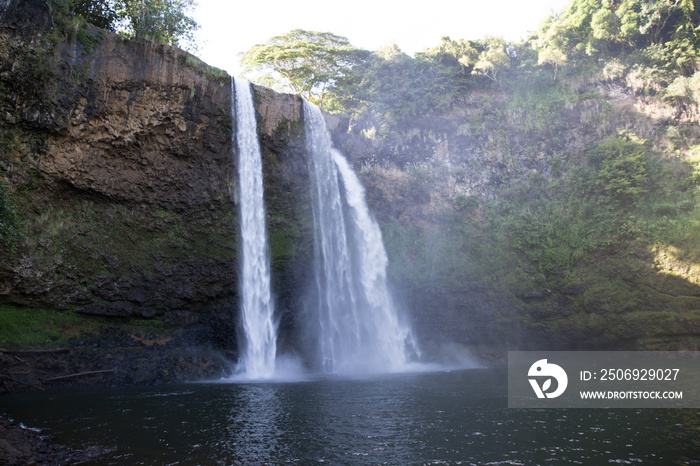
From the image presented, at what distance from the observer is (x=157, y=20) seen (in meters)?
18.2

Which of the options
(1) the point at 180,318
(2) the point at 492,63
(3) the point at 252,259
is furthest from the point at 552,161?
(1) the point at 180,318

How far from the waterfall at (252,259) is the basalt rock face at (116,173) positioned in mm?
505

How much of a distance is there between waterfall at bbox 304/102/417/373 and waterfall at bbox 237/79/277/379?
8.27 ft

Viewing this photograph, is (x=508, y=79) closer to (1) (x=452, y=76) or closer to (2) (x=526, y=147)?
(1) (x=452, y=76)

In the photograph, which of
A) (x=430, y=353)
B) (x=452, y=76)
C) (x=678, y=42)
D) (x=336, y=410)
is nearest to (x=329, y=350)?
(x=430, y=353)

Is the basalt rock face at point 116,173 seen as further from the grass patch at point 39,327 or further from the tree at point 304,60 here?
the tree at point 304,60

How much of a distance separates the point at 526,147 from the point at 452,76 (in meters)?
7.25

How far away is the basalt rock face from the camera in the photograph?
13859 millimetres

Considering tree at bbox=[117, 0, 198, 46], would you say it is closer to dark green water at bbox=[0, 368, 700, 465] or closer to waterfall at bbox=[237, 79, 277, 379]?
waterfall at bbox=[237, 79, 277, 379]

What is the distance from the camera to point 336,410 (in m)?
9.60

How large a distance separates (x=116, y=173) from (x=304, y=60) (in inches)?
629

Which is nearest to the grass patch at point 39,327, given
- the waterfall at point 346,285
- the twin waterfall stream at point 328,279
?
the twin waterfall stream at point 328,279
